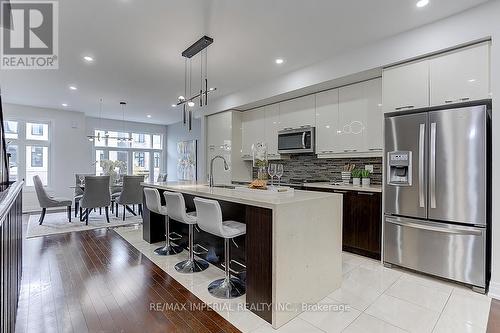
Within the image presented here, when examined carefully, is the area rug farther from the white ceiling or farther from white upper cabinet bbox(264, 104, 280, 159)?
white upper cabinet bbox(264, 104, 280, 159)

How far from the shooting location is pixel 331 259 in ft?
8.00

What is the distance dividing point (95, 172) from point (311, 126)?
278 inches

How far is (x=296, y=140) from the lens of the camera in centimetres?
450

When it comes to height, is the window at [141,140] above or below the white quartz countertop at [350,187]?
above

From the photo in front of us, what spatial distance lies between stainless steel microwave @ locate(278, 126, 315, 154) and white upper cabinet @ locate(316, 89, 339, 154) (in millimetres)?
121

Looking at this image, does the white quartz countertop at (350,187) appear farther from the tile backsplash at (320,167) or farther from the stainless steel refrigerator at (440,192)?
the tile backsplash at (320,167)

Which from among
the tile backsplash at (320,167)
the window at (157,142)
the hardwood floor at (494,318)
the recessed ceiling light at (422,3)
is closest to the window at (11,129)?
the window at (157,142)

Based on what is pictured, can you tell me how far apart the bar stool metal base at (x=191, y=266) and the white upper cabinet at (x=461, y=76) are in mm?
3191

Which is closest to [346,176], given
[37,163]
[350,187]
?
[350,187]

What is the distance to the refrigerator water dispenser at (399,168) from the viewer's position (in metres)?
2.93

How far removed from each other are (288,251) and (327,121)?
2742 millimetres

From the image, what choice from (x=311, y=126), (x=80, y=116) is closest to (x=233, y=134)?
(x=311, y=126)

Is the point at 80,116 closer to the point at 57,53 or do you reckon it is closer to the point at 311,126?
the point at 57,53

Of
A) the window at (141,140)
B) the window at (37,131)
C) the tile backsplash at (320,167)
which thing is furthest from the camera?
the window at (141,140)
